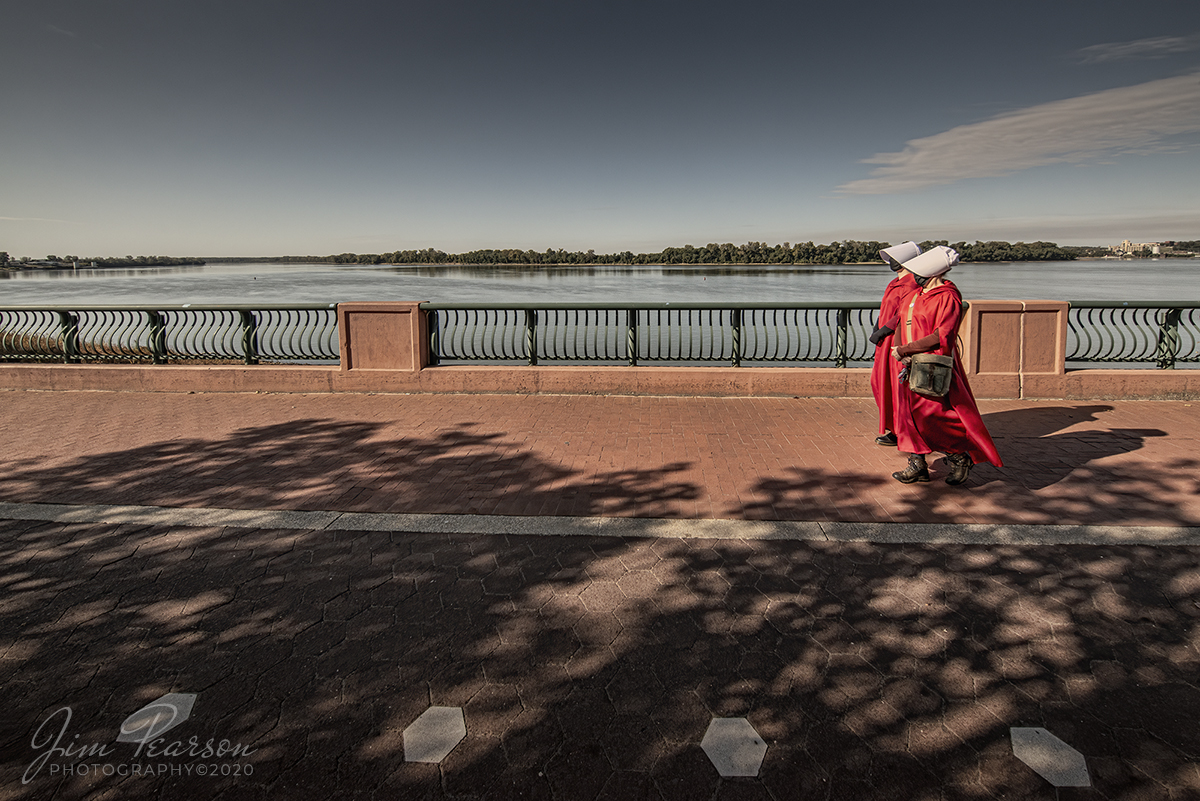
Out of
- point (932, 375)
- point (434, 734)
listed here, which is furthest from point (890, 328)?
point (434, 734)

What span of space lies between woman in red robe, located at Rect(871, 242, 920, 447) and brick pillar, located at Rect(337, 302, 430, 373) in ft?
20.1

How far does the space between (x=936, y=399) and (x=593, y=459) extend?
9.56ft

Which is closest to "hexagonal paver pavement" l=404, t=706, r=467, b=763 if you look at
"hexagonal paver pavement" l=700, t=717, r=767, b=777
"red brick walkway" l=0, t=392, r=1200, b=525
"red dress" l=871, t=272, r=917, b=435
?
"hexagonal paver pavement" l=700, t=717, r=767, b=777

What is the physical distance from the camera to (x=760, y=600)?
354 cm

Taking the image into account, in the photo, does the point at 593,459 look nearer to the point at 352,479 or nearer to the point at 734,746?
the point at 352,479

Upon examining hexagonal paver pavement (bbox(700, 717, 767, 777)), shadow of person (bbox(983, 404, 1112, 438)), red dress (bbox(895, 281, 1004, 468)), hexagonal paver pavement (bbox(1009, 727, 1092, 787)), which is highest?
Answer: red dress (bbox(895, 281, 1004, 468))

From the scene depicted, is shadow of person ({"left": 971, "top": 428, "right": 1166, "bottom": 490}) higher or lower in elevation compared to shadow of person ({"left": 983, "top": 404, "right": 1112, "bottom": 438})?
lower

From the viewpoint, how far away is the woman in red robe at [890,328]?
17.7 ft

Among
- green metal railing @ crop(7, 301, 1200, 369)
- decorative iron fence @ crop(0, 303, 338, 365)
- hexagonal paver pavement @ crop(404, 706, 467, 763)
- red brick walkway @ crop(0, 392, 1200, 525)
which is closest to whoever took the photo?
→ hexagonal paver pavement @ crop(404, 706, 467, 763)

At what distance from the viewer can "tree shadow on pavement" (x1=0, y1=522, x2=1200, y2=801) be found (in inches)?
95.3

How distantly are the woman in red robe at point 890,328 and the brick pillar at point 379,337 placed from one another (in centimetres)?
613

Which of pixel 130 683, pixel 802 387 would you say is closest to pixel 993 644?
pixel 130 683

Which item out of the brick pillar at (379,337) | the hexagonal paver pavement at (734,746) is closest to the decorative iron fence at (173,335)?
the brick pillar at (379,337)

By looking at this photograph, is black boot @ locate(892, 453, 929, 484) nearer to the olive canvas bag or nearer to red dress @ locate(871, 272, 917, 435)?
red dress @ locate(871, 272, 917, 435)
